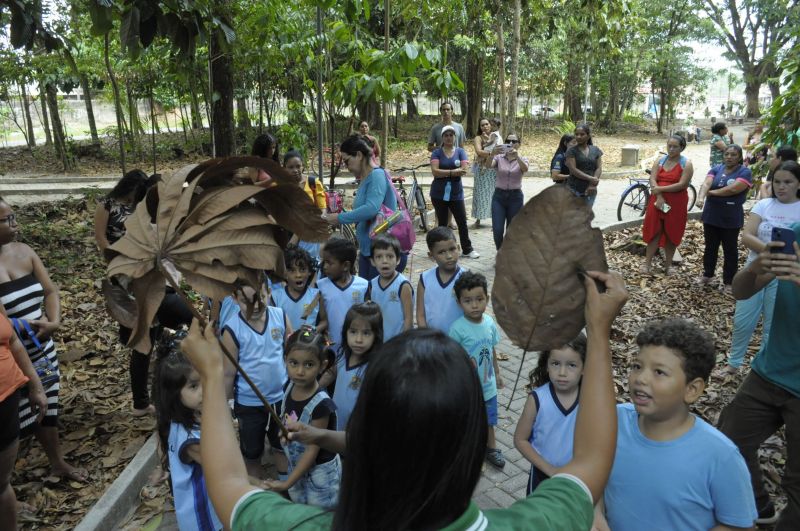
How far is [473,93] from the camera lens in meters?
26.5

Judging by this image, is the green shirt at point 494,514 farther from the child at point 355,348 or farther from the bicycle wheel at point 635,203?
the bicycle wheel at point 635,203

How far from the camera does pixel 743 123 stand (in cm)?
3384

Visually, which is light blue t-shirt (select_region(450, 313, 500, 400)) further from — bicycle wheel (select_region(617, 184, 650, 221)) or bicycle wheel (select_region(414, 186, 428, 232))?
bicycle wheel (select_region(617, 184, 650, 221))

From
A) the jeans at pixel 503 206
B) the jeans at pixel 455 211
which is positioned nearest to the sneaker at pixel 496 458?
the jeans at pixel 503 206

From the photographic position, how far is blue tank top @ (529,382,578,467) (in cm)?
286

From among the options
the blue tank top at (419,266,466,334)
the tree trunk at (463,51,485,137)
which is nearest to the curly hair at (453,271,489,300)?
the blue tank top at (419,266,466,334)

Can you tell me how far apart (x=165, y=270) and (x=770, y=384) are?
Answer: 9.65 ft

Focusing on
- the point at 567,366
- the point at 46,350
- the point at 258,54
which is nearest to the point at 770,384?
the point at 567,366

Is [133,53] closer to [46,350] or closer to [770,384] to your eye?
[46,350]

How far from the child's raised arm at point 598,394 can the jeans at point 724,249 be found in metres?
6.62

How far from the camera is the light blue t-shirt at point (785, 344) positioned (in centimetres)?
281

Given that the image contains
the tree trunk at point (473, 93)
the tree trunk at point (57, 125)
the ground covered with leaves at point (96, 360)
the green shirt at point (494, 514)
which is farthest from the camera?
the tree trunk at point (473, 93)

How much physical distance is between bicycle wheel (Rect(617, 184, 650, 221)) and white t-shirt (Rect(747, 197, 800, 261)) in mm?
6826

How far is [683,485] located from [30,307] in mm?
3845
